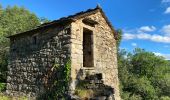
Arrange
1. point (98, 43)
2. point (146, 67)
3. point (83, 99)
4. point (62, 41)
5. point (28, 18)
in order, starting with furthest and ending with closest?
point (146, 67)
point (28, 18)
point (98, 43)
point (62, 41)
point (83, 99)

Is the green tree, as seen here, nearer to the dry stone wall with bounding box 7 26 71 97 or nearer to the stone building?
the dry stone wall with bounding box 7 26 71 97

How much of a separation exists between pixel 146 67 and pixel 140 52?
8.53 feet

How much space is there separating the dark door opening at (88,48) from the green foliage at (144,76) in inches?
603

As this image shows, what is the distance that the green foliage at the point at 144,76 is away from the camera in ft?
94.9

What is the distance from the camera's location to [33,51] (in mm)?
11945

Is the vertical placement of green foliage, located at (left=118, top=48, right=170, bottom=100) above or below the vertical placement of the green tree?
below

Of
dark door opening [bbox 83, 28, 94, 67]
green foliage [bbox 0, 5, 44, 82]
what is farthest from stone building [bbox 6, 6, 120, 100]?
green foliage [bbox 0, 5, 44, 82]

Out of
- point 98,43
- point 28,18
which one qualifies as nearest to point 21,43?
point 98,43

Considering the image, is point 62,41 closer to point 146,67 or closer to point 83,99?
point 83,99

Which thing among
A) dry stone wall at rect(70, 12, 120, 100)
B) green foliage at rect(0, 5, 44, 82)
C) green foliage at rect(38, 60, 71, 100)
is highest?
green foliage at rect(0, 5, 44, 82)

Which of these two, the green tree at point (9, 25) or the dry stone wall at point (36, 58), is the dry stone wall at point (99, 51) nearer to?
the dry stone wall at point (36, 58)

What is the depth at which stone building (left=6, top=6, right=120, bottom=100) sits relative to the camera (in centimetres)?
1016

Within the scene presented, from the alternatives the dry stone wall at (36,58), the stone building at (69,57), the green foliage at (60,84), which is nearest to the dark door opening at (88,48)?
the stone building at (69,57)

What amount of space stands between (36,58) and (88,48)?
94.8 inches
